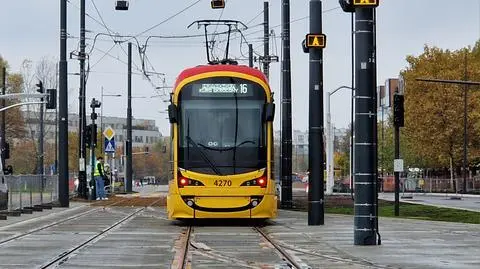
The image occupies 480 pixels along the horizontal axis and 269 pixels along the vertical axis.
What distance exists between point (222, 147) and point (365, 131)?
212 inches

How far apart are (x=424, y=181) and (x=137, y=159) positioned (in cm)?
7090

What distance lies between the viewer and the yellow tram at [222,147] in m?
22.1

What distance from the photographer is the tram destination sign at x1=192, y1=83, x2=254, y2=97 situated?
22594 mm

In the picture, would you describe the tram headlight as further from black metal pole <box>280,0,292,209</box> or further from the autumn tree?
the autumn tree

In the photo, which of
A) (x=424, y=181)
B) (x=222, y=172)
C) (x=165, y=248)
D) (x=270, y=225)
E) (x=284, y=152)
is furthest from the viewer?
(x=424, y=181)

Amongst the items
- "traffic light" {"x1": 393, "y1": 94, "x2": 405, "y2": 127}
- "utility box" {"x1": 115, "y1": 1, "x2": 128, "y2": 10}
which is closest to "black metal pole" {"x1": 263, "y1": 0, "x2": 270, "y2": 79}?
"utility box" {"x1": 115, "y1": 1, "x2": 128, "y2": 10}

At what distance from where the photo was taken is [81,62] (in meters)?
42.7

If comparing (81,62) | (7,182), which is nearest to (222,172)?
(7,182)

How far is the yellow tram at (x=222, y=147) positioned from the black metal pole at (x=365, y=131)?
189 inches

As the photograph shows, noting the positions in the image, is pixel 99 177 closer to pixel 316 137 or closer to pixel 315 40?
pixel 316 137

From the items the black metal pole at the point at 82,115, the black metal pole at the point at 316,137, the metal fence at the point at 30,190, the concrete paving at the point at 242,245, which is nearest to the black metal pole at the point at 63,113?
the metal fence at the point at 30,190

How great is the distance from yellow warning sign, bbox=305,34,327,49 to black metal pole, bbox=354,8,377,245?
17.0 ft

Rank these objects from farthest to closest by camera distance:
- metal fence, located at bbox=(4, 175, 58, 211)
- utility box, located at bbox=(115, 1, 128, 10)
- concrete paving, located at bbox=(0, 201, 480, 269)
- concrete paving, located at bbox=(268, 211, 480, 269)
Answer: utility box, located at bbox=(115, 1, 128, 10)
metal fence, located at bbox=(4, 175, 58, 211)
concrete paving, located at bbox=(268, 211, 480, 269)
concrete paving, located at bbox=(0, 201, 480, 269)

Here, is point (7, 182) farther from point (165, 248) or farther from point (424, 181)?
point (424, 181)
